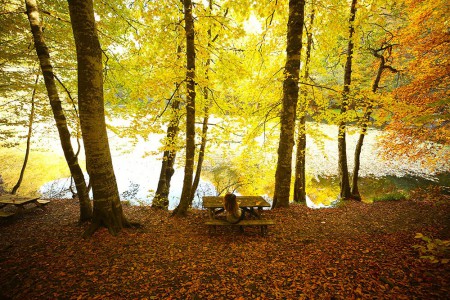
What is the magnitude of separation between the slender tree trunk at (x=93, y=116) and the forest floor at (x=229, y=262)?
2.09 feet

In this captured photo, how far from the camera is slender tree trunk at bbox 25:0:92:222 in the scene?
5345mm

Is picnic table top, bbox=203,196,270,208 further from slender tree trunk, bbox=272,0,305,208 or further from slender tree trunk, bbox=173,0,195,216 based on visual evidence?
slender tree trunk, bbox=272,0,305,208

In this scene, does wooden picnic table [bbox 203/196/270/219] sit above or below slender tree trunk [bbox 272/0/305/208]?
below

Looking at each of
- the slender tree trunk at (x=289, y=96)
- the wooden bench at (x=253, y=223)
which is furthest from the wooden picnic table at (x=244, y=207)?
the slender tree trunk at (x=289, y=96)

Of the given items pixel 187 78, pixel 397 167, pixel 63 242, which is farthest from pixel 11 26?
pixel 397 167

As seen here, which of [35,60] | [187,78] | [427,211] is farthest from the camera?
[35,60]

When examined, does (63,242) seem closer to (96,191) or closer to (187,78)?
(96,191)

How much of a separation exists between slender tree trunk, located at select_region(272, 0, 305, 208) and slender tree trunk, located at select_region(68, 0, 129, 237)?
506 centimetres

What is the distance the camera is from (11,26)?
744 cm

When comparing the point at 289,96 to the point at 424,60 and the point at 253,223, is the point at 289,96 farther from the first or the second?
the point at 424,60

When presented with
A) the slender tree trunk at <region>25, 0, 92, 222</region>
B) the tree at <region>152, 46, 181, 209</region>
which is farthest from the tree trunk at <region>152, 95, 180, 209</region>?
the slender tree trunk at <region>25, 0, 92, 222</region>

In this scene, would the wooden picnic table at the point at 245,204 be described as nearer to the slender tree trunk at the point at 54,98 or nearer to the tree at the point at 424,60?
the slender tree trunk at the point at 54,98

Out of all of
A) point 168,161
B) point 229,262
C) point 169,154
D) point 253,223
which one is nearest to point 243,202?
point 253,223

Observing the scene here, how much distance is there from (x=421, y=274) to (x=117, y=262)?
513cm
